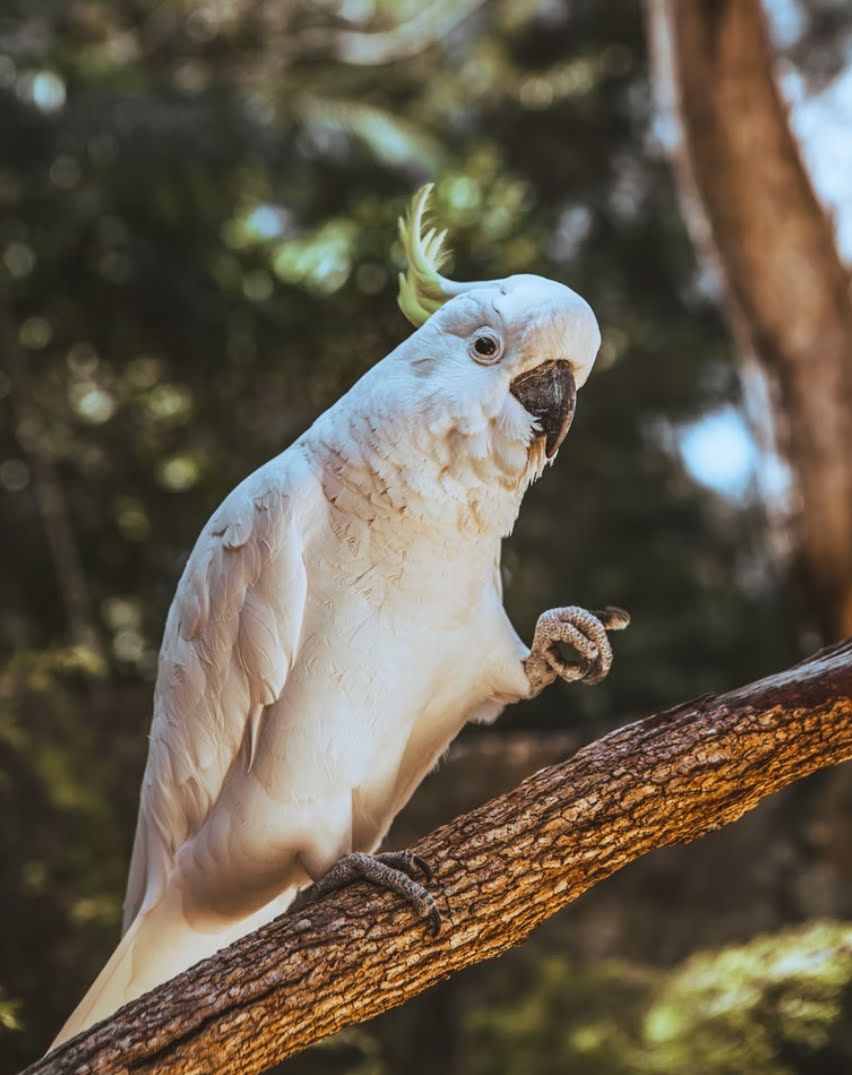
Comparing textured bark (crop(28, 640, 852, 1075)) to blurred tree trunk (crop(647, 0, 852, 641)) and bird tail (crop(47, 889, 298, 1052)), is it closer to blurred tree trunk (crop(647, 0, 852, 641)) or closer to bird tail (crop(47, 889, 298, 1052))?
bird tail (crop(47, 889, 298, 1052))

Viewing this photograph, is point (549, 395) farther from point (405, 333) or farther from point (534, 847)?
point (405, 333)

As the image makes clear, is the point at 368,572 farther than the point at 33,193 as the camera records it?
No

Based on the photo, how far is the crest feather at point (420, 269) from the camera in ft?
5.70

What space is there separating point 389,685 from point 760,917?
8.81ft

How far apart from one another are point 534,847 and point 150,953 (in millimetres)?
696

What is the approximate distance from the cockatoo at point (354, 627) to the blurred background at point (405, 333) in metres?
0.82

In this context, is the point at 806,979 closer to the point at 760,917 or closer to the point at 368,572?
the point at 760,917

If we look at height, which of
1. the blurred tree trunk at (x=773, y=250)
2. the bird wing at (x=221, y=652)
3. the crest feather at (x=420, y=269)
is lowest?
the bird wing at (x=221, y=652)

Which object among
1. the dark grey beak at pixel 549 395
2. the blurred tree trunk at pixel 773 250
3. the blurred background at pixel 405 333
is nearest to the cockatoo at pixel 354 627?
the dark grey beak at pixel 549 395

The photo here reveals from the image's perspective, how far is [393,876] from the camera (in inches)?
62.1

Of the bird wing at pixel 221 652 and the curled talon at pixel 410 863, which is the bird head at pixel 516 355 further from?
the curled talon at pixel 410 863

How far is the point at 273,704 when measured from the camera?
174 cm

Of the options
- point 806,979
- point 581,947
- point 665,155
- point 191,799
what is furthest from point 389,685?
point 665,155

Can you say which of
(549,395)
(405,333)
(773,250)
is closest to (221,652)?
(549,395)
